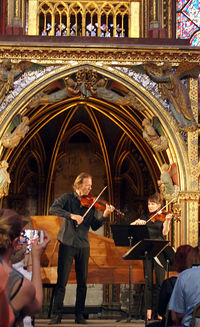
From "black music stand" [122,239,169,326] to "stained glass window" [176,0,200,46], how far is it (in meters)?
9.25

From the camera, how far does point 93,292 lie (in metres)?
18.2

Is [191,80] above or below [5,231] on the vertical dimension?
above

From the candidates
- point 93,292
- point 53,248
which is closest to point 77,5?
point 53,248

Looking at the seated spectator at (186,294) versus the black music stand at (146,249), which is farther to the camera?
the black music stand at (146,249)

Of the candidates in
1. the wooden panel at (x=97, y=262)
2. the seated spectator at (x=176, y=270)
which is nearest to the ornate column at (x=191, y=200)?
the wooden panel at (x=97, y=262)

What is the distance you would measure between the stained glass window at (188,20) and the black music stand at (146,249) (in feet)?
30.3

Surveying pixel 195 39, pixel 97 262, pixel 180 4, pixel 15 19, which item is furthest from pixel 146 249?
pixel 180 4

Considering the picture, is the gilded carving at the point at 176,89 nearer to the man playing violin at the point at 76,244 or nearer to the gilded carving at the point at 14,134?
the gilded carving at the point at 14,134

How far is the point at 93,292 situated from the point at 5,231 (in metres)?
14.1

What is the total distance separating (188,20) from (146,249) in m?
9.74

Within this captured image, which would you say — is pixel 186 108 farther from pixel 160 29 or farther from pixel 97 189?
pixel 97 189

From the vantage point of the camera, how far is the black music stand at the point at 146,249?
31.7 ft

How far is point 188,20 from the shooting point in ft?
60.1

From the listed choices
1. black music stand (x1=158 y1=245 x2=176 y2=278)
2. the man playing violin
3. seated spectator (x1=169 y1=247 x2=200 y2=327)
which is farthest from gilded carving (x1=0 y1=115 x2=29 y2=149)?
seated spectator (x1=169 y1=247 x2=200 y2=327)
